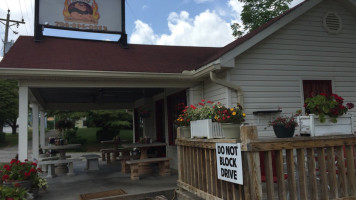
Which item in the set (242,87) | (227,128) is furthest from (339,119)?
(242,87)

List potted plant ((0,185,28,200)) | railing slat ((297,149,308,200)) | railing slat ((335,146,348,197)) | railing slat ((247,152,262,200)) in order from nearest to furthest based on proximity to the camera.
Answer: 1. railing slat ((247,152,262,200))
2. railing slat ((297,149,308,200))
3. railing slat ((335,146,348,197))
4. potted plant ((0,185,28,200))

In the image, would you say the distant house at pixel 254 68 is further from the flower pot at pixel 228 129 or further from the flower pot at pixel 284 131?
the flower pot at pixel 228 129

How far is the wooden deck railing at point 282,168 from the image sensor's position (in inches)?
123

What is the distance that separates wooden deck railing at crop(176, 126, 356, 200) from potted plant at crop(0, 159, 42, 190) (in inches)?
134

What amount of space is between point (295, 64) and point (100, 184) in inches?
209

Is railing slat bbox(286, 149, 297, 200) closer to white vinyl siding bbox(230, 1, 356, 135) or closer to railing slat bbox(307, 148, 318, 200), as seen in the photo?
railing slat bbox(307, 148, 318, 200)

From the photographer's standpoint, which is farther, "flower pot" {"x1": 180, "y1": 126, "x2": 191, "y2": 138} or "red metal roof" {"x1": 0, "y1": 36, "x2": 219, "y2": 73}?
"red metal roof" {"x1": 0, "y1": 36, "x2": 219, "y2": 73}

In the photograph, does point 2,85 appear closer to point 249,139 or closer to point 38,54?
point 38,54

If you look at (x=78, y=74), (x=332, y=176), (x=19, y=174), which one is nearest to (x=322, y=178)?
(x=332, y=176)

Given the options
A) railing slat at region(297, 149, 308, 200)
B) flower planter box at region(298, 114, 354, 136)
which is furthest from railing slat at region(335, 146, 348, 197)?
railing slat at region(297, 149, 308, 200)

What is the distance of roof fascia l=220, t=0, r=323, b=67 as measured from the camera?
5.96m

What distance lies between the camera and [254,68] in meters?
6.46

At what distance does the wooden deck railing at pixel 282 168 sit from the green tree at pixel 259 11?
13.1m

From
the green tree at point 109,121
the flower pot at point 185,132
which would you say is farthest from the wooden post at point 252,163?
the green tree at point 109,121
